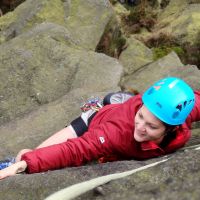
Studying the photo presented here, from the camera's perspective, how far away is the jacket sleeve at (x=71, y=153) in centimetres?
430

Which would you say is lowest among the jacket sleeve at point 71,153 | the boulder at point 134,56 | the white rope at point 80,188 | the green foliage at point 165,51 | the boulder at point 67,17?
the green foliage at point 165,51

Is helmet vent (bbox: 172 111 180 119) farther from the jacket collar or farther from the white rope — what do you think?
the white rope

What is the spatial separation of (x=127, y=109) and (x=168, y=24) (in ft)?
54.5

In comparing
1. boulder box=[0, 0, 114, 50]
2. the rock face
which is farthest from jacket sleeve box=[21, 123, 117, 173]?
boulder box=[0, 0, 114, 50]

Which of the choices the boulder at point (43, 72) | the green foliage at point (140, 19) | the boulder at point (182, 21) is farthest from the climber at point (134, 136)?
the green foliage at point (140, 19)

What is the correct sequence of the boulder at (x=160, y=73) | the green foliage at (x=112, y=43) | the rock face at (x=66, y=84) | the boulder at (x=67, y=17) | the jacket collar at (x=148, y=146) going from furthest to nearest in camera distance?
1. the green foliage at (x=112, y=43)
2. the boulder at (x=67, y=17)
3. the boulder at (x=160, y=73)
4. the jacket collar at (x=148, y=146)
5. the rock face at (x=66, y=84)

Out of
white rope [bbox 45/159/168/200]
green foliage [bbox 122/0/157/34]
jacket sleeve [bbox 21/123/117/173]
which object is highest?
white rope [bbox 45/159/168/200]

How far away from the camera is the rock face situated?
3.20 meters

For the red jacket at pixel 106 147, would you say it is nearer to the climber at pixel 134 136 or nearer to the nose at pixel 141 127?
the climber at pixel 134 136

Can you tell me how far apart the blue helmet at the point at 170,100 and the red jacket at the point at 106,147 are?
333mm

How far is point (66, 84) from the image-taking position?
27.5 ft

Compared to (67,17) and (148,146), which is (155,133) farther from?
(67,17)

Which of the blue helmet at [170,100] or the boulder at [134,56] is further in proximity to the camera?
the boulder at [134,56]

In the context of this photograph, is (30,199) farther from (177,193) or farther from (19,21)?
(19,21)
